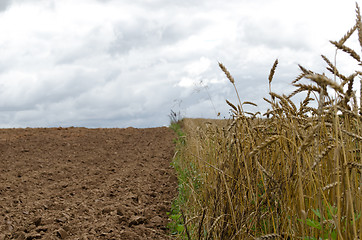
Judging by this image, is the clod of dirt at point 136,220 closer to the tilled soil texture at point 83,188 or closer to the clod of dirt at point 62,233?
the tilled soil texture at point 83,188

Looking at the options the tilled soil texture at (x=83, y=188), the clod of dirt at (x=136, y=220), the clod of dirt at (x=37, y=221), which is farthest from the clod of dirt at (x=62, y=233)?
the clod of dirt at (x=136, y=220)

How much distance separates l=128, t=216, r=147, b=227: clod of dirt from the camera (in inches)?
137

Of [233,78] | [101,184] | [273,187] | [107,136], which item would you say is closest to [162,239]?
[273,187]

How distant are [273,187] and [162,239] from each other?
4.68 feet

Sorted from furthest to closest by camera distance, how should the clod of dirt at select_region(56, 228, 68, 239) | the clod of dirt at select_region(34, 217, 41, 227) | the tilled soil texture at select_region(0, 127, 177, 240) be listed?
the clod of dirt at select_region(34, 217, 41, 227) < the tilled soil texture at select_region(0, 127, 177, 240) < the clod of dirt at select_region(56, 228, 68, 239)

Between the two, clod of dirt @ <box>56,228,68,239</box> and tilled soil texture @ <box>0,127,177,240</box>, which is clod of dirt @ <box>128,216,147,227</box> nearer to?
tilled soil texture @ <box>0,127,177,240</box>

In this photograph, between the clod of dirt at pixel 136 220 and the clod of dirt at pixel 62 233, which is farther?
the clod of dirt at pixel 136 220

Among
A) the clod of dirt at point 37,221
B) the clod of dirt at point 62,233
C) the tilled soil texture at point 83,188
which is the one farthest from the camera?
the clod of dirt at point 37,221

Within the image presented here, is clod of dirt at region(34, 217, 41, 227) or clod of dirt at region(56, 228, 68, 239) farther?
clod of dirt at region(34, 217, 41, 227)

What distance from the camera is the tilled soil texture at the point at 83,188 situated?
344 cm

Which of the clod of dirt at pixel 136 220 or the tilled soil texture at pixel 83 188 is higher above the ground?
the tilled soil texture at pixel 83 188

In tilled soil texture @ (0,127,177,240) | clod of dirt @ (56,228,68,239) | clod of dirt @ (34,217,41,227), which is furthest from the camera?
clod of dirt @ (34,217,41,227)

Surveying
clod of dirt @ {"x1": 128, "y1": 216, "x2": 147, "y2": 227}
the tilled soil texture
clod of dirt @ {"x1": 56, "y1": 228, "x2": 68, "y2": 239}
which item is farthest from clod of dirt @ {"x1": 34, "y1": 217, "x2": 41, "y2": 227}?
clod of dirt @ {"x1": 128, "y1": 216, "x2": 147, "y2": 227}

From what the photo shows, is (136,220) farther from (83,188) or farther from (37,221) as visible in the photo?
(83,188)
